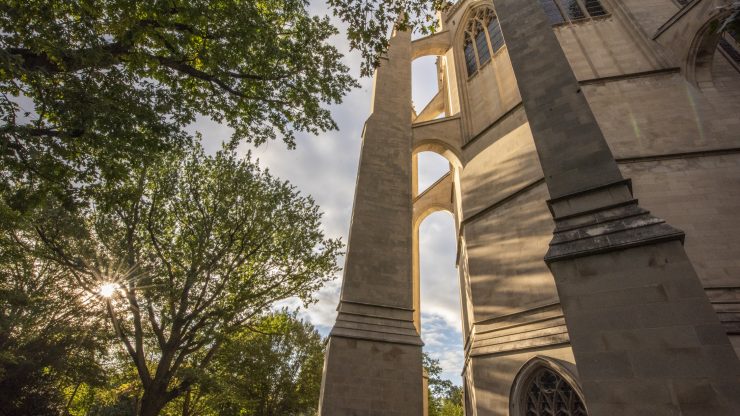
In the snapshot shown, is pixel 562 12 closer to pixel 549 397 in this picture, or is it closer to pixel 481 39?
pixel 481 39

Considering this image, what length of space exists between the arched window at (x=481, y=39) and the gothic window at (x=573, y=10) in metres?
1.82

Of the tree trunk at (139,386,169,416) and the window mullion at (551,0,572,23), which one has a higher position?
the window mullion at (551,0,572,23)

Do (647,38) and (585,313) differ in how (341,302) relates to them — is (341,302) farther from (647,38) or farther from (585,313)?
(647,38)

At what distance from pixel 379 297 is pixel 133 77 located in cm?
644

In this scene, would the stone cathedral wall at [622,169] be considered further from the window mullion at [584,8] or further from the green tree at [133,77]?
the green tree at [133,77]

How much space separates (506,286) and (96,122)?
30.3 feet

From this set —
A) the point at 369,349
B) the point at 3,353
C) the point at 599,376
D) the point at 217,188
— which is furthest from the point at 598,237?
the point at 3,353

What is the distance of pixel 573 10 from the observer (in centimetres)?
1155

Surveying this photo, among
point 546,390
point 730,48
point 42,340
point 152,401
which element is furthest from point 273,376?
point 730,48

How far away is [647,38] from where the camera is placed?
374 inches

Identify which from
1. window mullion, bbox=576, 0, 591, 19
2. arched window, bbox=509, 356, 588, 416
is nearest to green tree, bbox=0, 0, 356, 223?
arched window, bbox=509, 356, 588, 416

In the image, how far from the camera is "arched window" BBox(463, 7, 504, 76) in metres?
13.0

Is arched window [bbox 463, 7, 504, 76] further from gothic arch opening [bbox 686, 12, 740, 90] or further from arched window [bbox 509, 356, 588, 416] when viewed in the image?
arched window [bbox 509, 356, 588, 416]

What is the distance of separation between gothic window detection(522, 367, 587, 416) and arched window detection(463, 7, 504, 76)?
10927 mm
